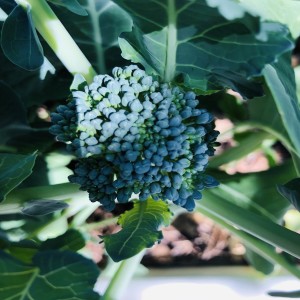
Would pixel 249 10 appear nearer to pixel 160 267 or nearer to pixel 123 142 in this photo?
pixel 123 142

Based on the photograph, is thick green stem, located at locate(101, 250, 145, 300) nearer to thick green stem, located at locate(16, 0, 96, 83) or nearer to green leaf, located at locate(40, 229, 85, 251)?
green leaf, located at locate(40, 229, 85, 251)

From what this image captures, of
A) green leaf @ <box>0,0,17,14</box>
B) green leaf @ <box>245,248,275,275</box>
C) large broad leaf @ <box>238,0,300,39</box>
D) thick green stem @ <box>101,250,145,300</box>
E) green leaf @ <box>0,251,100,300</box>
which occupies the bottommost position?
green leaf @ <box>0,251,100,300</box>

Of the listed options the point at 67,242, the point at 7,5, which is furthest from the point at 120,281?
the point at 7,5

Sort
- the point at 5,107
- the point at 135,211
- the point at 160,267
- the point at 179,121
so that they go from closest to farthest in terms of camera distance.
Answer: the point at 179,121 → the point at 135,211 → the point at 5,107 → the point at 160,267

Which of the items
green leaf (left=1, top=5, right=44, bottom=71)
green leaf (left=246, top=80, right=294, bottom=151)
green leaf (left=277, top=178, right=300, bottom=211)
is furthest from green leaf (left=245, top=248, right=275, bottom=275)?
green leaf (left=1, top=5, right=44, bottom=71)

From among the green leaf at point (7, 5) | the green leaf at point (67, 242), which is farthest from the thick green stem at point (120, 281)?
the green leaf at point (7, 5)

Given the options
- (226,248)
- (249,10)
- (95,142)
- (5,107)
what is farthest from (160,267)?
(249,10)

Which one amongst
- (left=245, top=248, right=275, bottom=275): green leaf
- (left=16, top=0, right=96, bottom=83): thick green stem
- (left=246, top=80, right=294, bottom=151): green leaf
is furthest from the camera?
(left=245, top=248, right=275, bottom=275): green leaf
